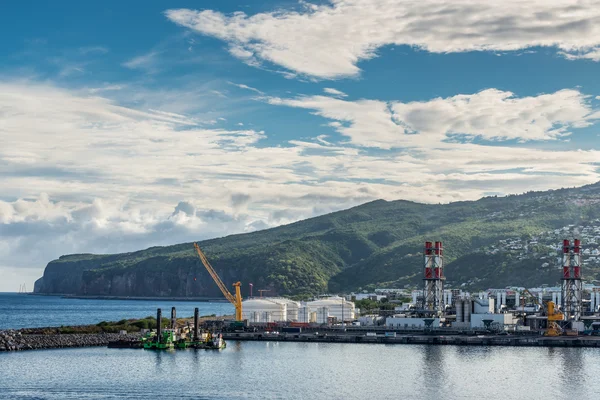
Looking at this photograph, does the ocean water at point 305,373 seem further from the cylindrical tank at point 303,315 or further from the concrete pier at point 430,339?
the cylindrical tank at point 303,315

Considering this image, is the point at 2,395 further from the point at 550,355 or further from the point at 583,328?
the point at 583,328

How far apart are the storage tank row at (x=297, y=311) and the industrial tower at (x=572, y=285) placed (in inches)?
1563

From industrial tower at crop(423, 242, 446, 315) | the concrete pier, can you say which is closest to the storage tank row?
industrial tower at crop(423, 242, 446, 315)

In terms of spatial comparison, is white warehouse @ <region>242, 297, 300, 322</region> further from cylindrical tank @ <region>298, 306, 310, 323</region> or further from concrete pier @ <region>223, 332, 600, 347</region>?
concrete pier @ <region>223, 332, 600, 347</region>

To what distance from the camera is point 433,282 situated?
151 m

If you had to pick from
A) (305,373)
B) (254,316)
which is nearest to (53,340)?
(305,373)

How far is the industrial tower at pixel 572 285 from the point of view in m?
145

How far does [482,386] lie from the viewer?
80.2 metres

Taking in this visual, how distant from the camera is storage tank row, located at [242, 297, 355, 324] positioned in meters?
160

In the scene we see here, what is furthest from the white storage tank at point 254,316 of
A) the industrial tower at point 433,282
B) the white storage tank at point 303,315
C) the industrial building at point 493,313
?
the industrial tower at point 433,282

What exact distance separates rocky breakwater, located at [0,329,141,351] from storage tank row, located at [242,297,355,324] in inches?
1450

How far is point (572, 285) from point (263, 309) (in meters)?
55.3

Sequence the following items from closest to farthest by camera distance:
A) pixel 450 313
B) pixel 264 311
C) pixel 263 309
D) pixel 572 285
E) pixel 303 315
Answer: pixel 572 285, pixel 303 315, pixel 264 311, pixel 263 309, pixel 450 313

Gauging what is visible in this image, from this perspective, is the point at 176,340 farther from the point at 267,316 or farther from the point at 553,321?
the point at 553,321
